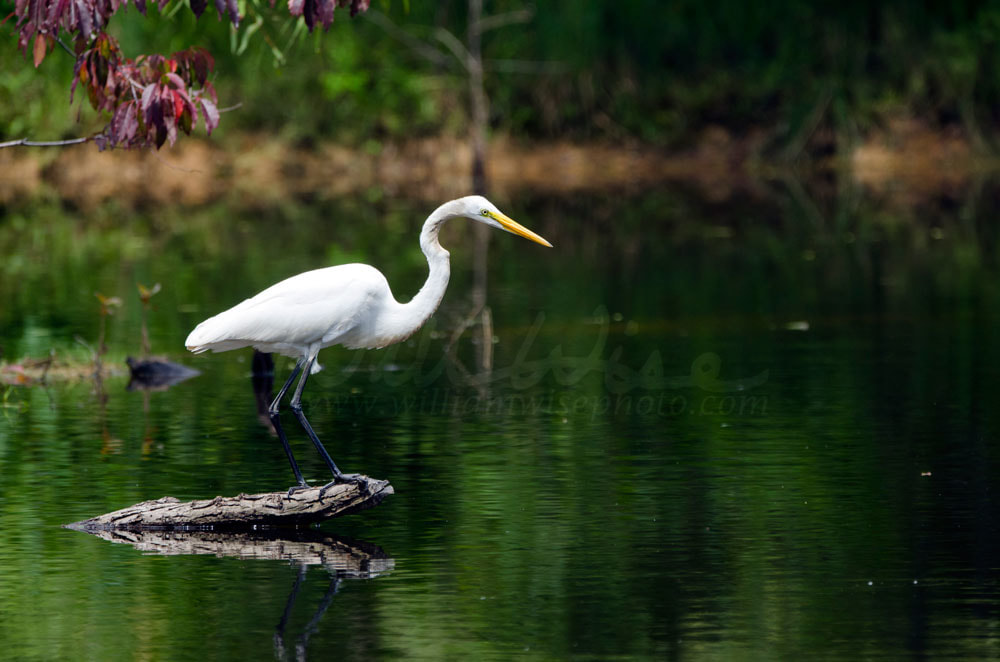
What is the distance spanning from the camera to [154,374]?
1545cm

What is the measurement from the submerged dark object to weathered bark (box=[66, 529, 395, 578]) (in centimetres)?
547

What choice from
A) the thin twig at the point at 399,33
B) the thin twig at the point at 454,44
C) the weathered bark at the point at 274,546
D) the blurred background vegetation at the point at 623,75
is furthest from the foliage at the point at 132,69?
the thin twig at the point at 399,33

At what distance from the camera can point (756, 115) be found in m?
50.1

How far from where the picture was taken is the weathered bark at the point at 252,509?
9633 millimetres

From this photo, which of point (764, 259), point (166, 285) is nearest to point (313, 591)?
point (166, 285)

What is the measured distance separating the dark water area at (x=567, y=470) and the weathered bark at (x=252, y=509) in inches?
5.8

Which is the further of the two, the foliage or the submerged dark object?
the submerged dark object

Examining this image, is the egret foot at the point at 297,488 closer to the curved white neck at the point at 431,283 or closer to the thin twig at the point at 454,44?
the curved white neck at the point at 431,283

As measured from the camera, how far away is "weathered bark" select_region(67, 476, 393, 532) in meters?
9.63

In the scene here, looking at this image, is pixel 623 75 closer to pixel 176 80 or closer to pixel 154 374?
pixel 154 374

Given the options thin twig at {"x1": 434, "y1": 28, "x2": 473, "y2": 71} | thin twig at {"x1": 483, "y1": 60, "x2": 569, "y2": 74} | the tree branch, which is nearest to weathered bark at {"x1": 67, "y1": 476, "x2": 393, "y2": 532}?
the tree branch

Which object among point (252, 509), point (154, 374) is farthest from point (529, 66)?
point (252, 509)

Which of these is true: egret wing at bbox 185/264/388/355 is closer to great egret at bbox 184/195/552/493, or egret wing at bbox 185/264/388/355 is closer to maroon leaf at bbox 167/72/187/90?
great egret at bbox 184/195/552/493

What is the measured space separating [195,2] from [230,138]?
41509mm
